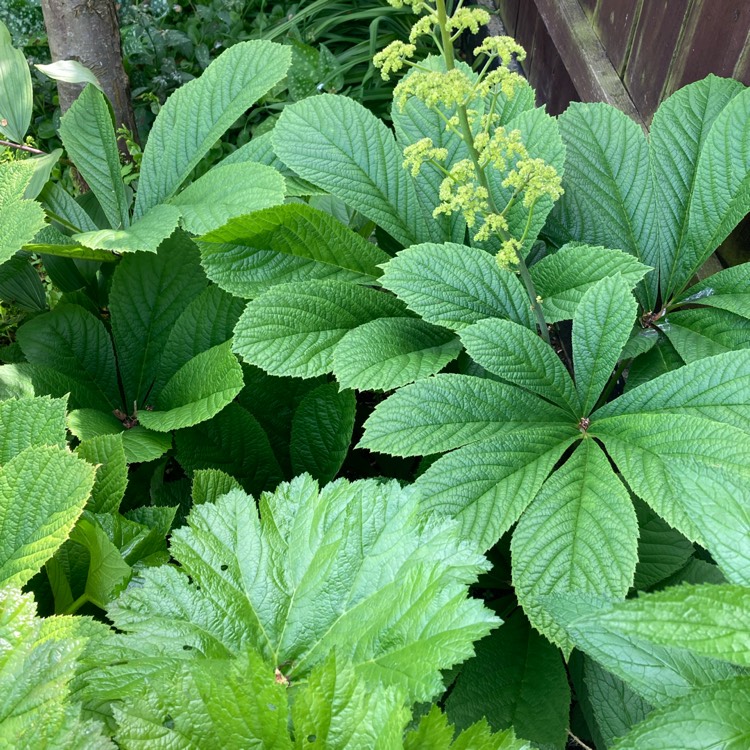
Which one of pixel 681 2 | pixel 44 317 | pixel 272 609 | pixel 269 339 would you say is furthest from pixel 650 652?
pixel 681 2

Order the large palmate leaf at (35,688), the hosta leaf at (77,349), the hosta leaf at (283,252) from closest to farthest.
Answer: the large palmate leaf at (35,688)
the hosta leaf at (283,252)
the hosta leaf at (77,349)

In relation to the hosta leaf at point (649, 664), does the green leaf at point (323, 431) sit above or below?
below

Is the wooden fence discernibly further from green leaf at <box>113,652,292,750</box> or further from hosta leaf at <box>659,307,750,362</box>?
green leaf at <box>113,652,292,750</box>

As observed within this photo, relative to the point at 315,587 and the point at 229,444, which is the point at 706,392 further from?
the point at 229,444

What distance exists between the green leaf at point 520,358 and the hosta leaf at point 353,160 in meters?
0.33

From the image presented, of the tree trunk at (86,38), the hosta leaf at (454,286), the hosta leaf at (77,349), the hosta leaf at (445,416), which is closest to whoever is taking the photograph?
the hosta leaf at (445,416)

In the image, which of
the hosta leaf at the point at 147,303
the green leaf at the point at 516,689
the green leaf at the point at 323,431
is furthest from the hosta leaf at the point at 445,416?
the hosta leaf at the point at 147,303

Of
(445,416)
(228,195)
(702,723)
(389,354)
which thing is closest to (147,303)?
(228,195)

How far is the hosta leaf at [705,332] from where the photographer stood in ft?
3.47

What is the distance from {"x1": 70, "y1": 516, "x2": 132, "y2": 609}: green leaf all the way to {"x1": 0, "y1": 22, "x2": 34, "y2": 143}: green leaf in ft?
3.27

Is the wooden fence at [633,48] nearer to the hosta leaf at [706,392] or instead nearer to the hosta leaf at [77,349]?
the hosta leaf at [706,392]

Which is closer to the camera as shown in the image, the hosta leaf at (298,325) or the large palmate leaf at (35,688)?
the large palmate leaf at (35,688)

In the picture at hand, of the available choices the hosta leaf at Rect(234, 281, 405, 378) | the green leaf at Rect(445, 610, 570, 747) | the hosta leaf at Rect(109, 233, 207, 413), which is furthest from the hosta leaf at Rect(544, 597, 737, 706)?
the hosta leaf at Rect(109, 233, 207, 413)

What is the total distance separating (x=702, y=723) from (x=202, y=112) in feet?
4.25
